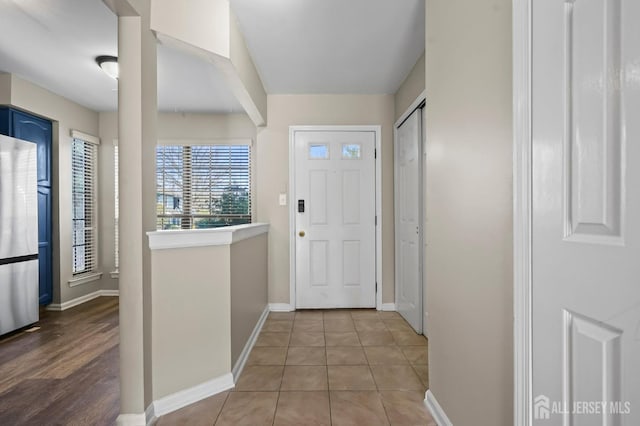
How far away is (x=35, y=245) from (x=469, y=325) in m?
3.99

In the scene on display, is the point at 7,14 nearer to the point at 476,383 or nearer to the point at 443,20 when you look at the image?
the point at 443,20

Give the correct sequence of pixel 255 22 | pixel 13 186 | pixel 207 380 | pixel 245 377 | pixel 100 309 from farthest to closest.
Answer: pixel 100 309 < pixel 13 186 < pixel 255 22 < pixel 245 377 < pixel 207 380

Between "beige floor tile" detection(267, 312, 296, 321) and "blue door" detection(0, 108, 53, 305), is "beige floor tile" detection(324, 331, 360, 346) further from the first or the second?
"blue door" detection(0, 108, 53, 305)

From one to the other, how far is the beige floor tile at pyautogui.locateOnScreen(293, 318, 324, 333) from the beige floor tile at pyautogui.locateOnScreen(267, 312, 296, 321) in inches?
4.9

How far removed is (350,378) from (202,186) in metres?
3.24

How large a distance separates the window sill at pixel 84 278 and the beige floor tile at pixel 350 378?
139 inches

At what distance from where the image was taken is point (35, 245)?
3.19m

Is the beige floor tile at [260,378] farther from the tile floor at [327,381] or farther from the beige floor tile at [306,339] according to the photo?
the beige floor tile at [306,339]

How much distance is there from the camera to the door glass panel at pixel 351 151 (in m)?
3.58

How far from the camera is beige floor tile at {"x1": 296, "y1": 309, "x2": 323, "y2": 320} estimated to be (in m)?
3.35

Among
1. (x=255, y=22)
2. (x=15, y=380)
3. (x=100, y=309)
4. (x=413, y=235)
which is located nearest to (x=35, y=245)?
(x=100, y=309)

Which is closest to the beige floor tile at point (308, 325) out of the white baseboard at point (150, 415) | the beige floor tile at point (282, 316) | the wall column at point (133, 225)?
the beige floor tile at point (282, 316)

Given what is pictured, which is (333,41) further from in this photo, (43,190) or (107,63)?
(43,190)

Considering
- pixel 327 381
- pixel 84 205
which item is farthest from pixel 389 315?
pixel 84 205
